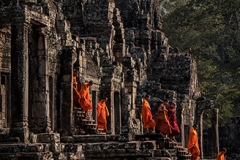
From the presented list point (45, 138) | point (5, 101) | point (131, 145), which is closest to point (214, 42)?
point (5, 101)

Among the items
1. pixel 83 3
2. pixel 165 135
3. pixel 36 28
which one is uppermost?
pixel 83 3

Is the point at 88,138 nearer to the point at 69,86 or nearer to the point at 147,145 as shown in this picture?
the point at 147,145

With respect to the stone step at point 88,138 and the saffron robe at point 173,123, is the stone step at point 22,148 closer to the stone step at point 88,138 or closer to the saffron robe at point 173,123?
the stone step at point 88,138

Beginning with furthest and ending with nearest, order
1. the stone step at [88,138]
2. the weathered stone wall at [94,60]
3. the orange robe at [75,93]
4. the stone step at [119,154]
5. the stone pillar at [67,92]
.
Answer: the orange robe at [75,93], the stone pillar at [67,92], the weathered stone wall at [94,60], the stone step at [88,138], the stone step at [119,154]

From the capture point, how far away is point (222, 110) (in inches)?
1734

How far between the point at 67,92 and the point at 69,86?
7.1 inches

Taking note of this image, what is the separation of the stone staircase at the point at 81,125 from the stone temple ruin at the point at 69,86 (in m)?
0.03

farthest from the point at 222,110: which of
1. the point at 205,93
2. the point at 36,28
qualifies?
the point at 36,28

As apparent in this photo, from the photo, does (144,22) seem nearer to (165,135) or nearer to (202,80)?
(202,80)

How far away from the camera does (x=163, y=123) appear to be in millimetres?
21812

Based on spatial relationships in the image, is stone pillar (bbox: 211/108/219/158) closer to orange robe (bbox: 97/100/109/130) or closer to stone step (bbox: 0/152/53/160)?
orange robe (bbox: 97/100/109/130)

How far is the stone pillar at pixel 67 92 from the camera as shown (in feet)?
70.9

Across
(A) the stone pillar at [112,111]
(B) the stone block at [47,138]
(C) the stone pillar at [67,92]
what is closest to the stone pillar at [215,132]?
(A) the stone pillar at [112,111]

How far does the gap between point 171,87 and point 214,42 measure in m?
19.2
